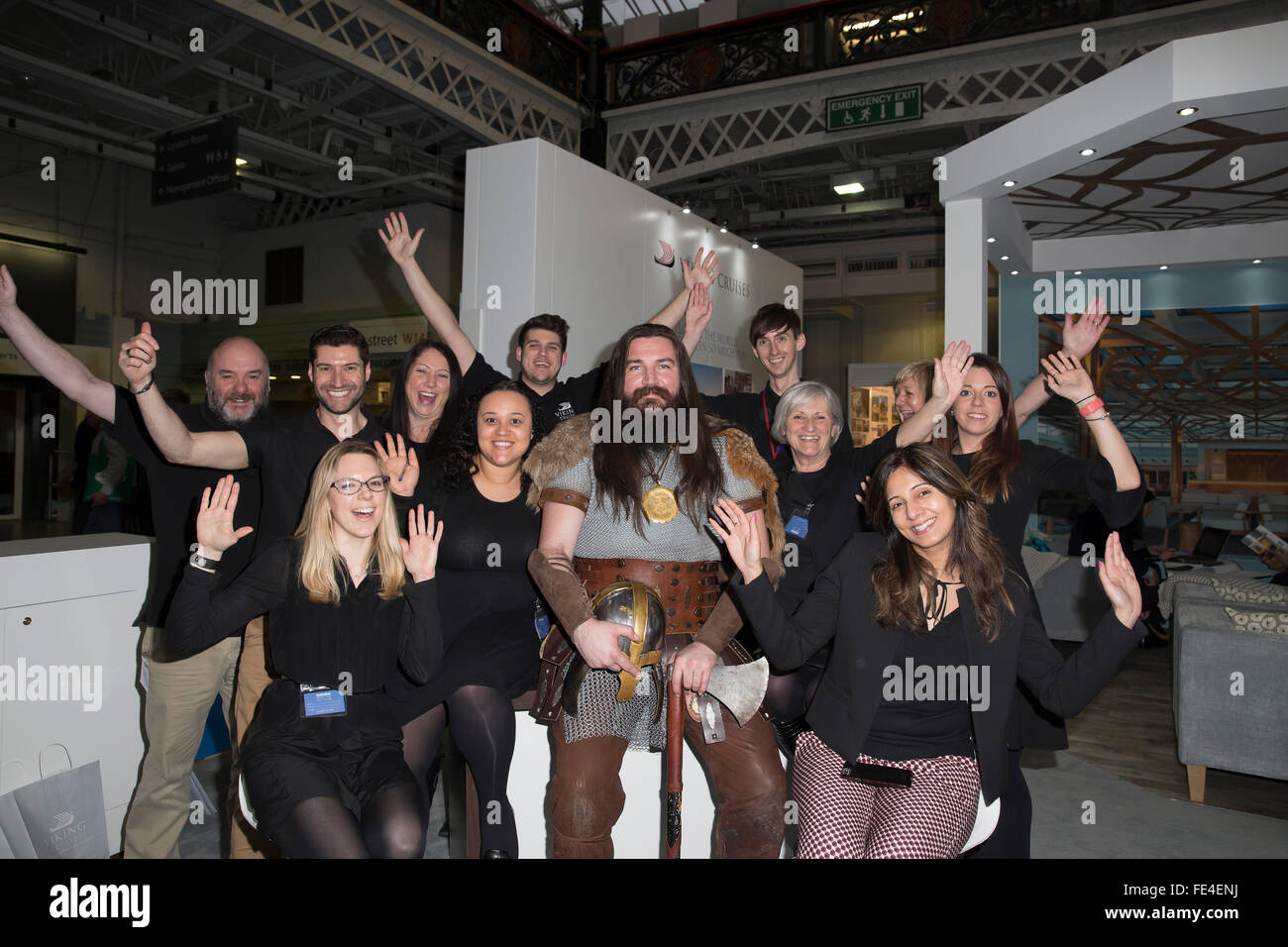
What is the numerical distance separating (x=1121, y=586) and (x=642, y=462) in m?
1.40

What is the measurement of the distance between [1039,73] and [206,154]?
842cm

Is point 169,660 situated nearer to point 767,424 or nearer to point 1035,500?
point 767,424

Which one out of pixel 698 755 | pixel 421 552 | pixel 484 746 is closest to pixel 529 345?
pixel 421 552

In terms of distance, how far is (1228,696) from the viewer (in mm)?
4164

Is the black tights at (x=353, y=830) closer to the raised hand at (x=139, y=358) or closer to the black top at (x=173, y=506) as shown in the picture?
the black top at (x=173, y=506)

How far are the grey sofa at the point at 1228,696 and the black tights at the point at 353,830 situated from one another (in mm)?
3925

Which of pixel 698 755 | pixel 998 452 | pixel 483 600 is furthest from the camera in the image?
pixel 998 452

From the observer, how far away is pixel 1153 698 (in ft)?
20.1

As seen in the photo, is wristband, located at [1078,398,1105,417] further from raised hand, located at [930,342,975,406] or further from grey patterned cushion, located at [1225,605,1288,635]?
grey patterned cushion, located at [1225,605,1288,635]

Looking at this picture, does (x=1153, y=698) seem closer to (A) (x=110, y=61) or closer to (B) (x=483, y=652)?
(B) (x=483, y=652)

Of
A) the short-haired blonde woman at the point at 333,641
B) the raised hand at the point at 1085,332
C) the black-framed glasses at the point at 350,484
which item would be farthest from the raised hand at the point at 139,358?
the raised hand at the point at 1085,332

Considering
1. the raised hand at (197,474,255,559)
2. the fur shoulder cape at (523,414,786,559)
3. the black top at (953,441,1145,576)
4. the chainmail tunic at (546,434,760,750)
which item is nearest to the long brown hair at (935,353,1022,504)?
the black top at (953,441,1145,576)

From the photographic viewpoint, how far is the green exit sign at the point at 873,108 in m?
8.71
